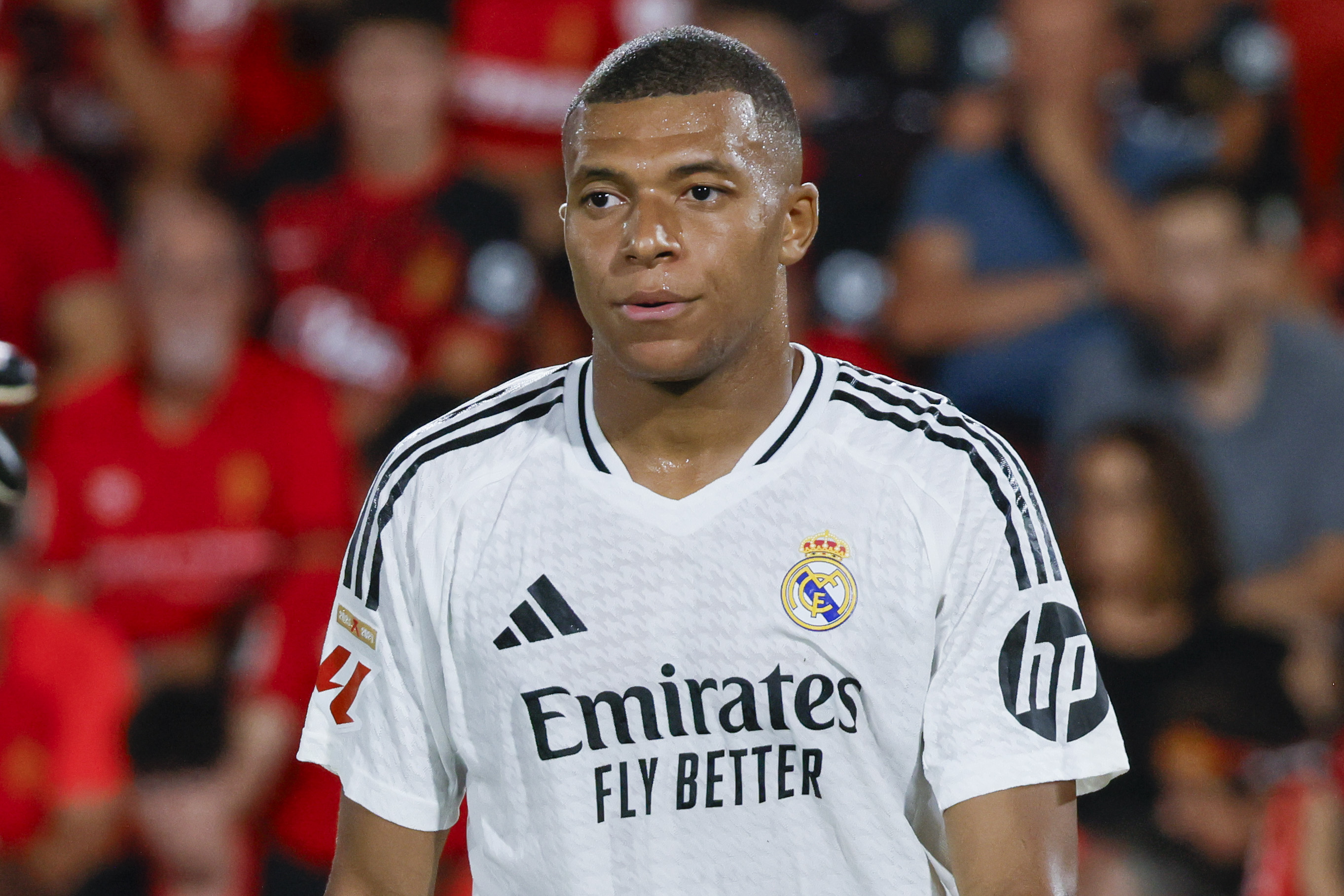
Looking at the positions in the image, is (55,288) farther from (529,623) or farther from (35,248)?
(529,623)

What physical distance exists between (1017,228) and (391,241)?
5.70ft

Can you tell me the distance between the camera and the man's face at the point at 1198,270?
4504mm

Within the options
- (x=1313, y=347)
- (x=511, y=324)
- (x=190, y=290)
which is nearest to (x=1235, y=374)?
(x=1313, y=347)

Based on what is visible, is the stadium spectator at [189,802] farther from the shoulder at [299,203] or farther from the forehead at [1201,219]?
the forehead at [1201,219]

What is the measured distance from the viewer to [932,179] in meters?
4.67

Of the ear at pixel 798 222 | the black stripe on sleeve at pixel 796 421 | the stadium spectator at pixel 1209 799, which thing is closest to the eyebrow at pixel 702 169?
the ear at pixel 798 222

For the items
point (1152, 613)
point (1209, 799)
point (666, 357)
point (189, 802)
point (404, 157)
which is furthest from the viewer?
point (404, 157)

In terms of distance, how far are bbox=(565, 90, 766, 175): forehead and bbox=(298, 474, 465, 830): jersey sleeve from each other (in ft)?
1.59

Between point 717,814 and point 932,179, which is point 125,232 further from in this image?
point 717,814

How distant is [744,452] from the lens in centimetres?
208

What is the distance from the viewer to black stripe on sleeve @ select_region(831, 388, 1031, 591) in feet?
6.34

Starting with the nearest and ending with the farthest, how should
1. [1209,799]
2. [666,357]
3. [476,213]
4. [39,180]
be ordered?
[666,357] → [1209,799] → [476,213] → [39,180]

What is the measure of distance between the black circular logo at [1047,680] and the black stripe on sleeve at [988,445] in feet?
0.18

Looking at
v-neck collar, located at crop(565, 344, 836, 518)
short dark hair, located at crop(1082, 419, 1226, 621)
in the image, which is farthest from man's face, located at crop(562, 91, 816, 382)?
short dark hair, located at crop(1082, 419, 1226, 621)
